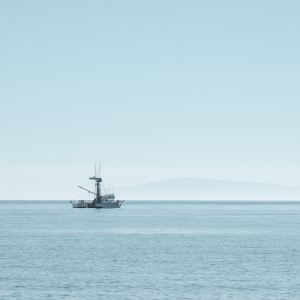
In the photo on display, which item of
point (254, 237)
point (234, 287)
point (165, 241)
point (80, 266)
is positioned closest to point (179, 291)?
point (234, 287)

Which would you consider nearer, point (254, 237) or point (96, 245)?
point (96, 245)

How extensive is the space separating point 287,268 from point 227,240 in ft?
105

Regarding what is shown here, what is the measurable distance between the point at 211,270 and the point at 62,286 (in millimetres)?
16194

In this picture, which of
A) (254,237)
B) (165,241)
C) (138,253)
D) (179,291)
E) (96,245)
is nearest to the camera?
(179,291)

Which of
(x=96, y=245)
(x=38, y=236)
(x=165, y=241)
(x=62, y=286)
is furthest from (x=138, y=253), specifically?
(x=38, y=236)

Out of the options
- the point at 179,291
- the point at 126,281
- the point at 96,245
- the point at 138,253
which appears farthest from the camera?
the point at 96,245

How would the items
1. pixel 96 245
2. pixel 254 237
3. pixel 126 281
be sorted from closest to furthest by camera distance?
pixel 126 281, pixel 96 245, pixel 254 237

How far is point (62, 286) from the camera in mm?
46125

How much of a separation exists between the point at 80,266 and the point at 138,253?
42.3ft

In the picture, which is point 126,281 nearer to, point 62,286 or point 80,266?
point 62,286

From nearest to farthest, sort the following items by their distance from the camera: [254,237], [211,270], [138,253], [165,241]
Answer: [211,270]
[138,253]
[165,241]
[254,237]

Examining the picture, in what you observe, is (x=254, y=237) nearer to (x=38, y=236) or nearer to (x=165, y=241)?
(x=165, y=241)

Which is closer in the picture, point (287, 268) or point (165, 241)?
point (287, 268)

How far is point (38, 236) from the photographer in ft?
310
